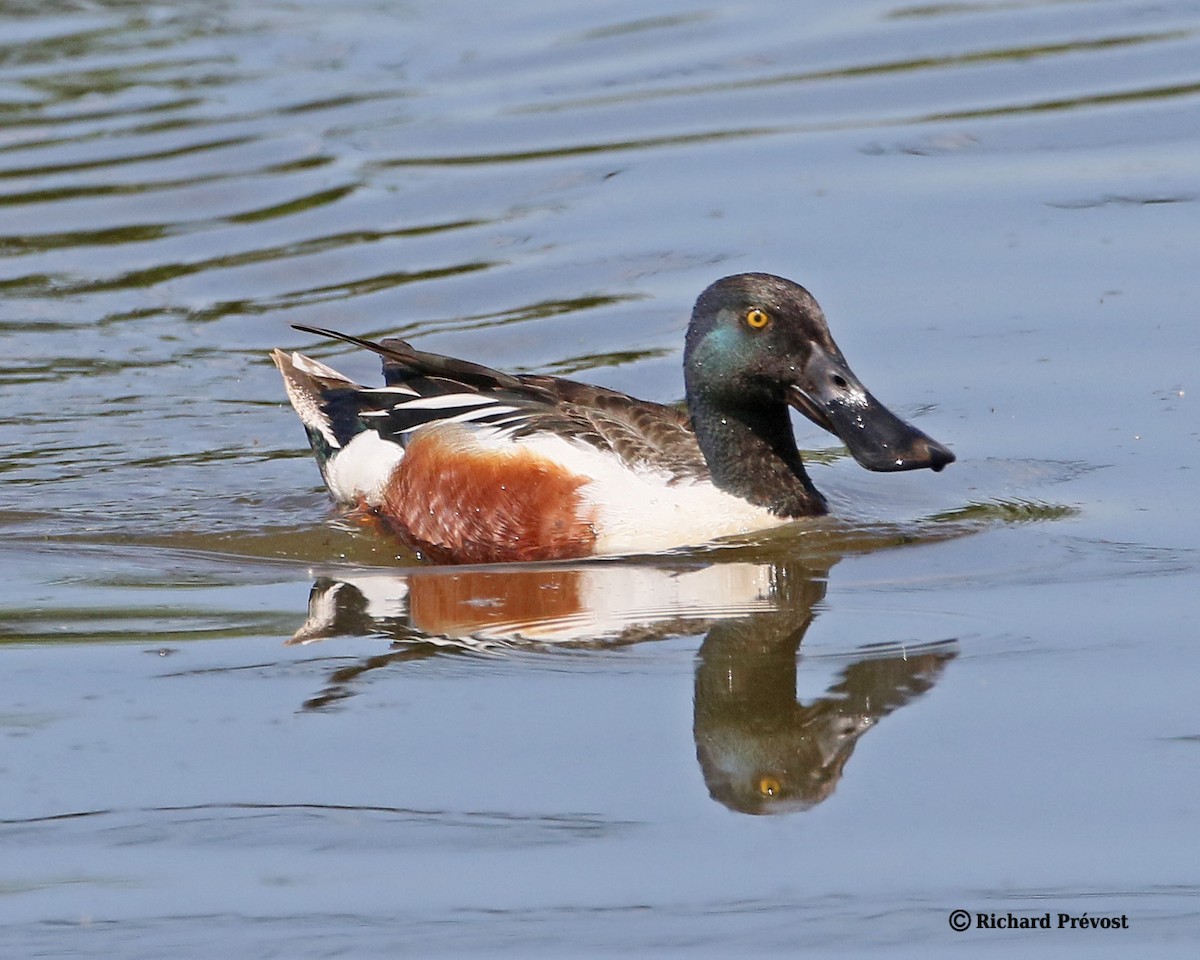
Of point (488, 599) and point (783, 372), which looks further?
point (783, 372)

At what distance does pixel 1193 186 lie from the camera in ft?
33.5

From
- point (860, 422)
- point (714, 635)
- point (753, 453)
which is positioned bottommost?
point (714, 635)

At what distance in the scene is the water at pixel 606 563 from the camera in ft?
13.9

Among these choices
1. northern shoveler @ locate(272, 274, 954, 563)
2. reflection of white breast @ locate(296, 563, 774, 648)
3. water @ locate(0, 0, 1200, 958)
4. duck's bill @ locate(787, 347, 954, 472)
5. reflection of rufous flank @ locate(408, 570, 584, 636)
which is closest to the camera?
water @ locate(0, 0, 1200, 958)

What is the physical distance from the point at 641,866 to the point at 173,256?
7.23 meters

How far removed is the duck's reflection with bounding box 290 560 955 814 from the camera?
15.8ft

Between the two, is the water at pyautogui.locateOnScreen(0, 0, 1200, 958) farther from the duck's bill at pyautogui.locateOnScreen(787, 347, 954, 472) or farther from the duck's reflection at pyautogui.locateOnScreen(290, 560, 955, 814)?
the duck's bill at pyautogui.locateOnScreen(787, 347, 954, 472)

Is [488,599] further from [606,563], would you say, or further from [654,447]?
[654,447]

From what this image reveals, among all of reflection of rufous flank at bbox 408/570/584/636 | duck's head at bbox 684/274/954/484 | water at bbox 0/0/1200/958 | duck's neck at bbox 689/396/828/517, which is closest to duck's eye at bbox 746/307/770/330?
duck's head at bbox 684/274/954/484

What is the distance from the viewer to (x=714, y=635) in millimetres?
5773

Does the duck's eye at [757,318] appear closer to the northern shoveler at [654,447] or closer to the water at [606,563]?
the northern shoveler at [654,447]

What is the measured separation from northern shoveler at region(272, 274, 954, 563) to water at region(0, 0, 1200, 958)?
0.19m

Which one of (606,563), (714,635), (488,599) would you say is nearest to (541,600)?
(488,599)

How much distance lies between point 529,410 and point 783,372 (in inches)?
38.6
